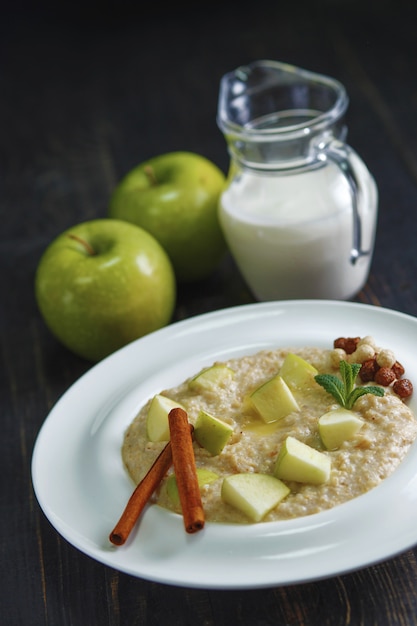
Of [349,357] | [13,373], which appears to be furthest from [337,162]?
[13,373]

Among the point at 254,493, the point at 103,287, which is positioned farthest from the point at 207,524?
the point at 103,287

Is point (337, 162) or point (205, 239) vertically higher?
point (337, 162)

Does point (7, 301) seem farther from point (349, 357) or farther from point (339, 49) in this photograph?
point (339, 49)

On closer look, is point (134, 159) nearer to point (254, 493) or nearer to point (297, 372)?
point (297, 372)

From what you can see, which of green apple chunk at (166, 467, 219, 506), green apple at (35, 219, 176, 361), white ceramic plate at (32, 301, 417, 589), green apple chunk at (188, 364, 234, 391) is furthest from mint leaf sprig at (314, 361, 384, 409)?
green apple at (35, 219, 176, 361)

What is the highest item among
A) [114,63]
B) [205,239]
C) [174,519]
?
[174,519]

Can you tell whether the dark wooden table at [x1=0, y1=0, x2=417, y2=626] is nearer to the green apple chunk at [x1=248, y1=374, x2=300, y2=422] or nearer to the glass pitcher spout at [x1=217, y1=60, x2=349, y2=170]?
the green apple chunk at [x1=248, y1=374, x2=300, y2=422]

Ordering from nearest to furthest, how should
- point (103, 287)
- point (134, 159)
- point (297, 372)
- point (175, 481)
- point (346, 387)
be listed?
1. point (175, 481)
2. point (346, 387)
3. point (297, 372)
4. point (103, 287)
5. point (134, 159)
